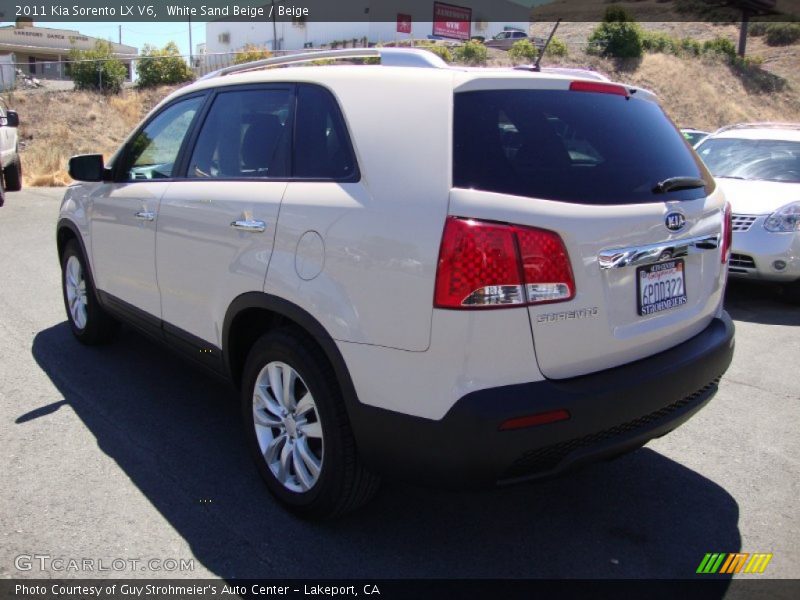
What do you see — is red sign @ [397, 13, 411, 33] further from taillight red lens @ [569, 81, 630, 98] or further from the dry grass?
taillight red lens @ [569, 81, 630, 98]

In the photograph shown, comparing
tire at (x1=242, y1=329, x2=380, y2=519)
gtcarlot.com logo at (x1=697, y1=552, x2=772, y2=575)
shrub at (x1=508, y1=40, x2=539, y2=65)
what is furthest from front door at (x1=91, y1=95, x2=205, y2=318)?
shrub at (x1=508, y1=40, x2=539, y2=65)

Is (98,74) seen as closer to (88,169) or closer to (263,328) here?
(88,169)

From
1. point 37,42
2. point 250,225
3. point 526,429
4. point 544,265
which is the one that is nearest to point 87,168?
point 250,225

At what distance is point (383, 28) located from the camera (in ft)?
187

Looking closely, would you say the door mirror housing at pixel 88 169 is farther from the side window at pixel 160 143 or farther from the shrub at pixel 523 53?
the shrub at pixel 523 53

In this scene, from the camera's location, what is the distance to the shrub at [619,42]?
136 ft

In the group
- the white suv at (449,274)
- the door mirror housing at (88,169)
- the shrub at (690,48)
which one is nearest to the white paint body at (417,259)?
the white suv at (449,274)

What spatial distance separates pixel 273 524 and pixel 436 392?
115 centimetres

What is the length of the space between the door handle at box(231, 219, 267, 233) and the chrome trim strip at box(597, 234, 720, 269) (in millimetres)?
1419

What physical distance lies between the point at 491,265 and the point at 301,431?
1.19 m

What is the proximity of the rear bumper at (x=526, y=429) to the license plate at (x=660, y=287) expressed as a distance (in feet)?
0.71

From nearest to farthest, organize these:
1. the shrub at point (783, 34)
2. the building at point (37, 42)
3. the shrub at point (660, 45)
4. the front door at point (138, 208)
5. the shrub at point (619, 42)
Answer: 1. the front door at point (138, 208)
2. the shrub at point (619, 42)
3. the shrub at point (660, 45)
4. the shrub at point (783, 34)
5. the building at point (37, 42)

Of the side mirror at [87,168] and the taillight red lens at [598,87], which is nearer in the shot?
the taillight red lens at [598,87]

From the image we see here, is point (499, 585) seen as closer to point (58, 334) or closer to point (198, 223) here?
point (198, 223)
